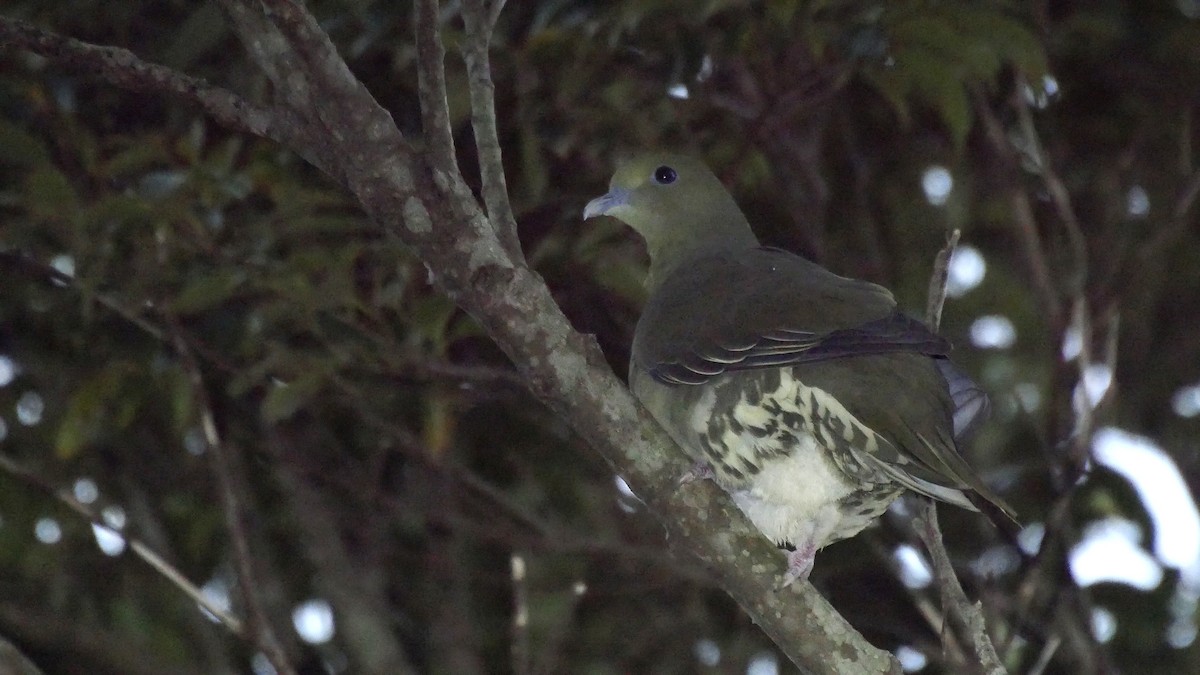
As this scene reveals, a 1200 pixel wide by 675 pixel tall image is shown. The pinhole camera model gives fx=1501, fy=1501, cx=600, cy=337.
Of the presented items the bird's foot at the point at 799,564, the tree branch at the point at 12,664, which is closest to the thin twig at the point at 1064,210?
the bird's foot at the point at 799,564

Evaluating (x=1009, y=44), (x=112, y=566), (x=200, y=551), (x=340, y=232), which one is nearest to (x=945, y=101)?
(x=1009, y=44)

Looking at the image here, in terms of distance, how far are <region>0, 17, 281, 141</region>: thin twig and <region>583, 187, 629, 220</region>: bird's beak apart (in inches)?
48.9

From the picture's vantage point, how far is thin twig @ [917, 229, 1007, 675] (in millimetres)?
2254

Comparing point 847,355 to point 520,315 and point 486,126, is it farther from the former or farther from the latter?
point 486,126

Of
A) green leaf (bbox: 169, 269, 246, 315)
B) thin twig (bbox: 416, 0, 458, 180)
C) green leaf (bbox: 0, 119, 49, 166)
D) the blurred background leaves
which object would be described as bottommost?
the blurred background leaves

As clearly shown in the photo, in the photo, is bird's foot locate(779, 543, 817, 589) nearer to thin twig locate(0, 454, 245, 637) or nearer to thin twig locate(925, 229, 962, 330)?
thin twig locate(925, 229, 962, 330)

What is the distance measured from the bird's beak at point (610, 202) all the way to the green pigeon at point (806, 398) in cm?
49

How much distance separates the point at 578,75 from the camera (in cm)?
339

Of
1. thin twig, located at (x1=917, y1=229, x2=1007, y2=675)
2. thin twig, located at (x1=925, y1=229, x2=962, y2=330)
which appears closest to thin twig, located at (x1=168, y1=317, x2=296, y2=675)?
thin twig, located at (x1=917, y1=229, x2=1007, y2=675)

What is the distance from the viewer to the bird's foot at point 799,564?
2344mm

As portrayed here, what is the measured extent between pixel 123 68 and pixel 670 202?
1.52 metres

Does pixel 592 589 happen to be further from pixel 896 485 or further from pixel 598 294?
pixel 896 485

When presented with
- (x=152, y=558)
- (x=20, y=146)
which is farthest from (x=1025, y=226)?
(x=20, y=146)

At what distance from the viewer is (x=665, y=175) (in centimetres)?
362
